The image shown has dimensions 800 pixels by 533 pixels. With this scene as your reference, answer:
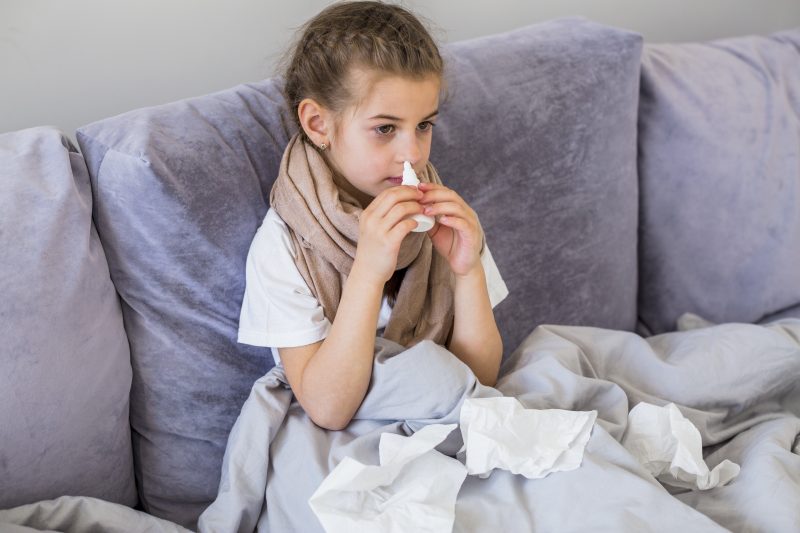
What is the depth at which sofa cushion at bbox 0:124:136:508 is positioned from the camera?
105 centimetres

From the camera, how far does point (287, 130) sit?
1.31 metres

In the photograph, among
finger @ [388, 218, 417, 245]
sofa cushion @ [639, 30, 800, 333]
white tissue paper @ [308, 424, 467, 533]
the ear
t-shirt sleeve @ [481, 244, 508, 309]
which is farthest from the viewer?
sofa cushion @ [639, 30, 800, 333]

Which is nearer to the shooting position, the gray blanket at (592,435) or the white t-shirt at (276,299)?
the gray blanket at (592,435)

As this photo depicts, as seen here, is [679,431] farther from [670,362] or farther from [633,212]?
[633,212]

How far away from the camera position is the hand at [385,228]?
1.07 m

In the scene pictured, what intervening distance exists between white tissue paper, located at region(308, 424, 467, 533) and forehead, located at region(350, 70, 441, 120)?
416 millimetres

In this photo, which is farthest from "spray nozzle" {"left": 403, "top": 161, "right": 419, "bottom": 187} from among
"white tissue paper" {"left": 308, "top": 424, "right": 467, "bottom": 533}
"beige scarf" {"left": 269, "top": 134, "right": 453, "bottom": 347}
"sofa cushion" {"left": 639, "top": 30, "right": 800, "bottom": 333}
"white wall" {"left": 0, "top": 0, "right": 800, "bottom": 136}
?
"sofa cushion" {"left": 639, "top": 30, "right": 800, "bottom": 333}

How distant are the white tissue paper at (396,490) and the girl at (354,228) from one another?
0.42 feet

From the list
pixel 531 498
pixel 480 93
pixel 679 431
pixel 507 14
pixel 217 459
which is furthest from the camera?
pixel 507 14

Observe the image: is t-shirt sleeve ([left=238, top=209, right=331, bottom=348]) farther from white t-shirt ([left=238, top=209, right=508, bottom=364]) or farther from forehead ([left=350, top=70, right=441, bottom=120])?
forehead ([left=350, top=70, right=441, bottom=120])

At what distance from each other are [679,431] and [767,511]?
16cm

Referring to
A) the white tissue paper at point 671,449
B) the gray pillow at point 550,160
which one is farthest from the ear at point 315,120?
the white tissue paper at point 671,449

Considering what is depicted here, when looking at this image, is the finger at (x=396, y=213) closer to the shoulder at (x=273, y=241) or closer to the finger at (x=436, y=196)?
the finger at (x=436, y=196)

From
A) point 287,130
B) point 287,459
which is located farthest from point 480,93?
point 287,459
